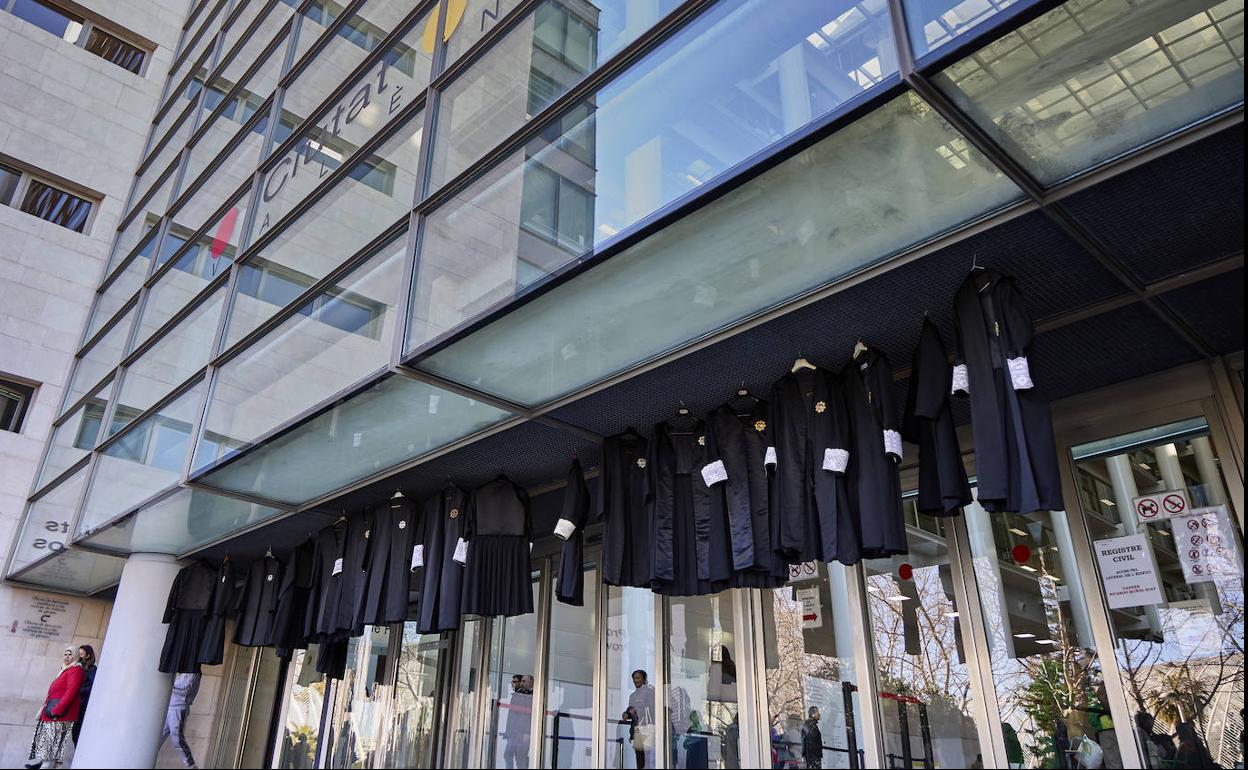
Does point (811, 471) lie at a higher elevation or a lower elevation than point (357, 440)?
lower

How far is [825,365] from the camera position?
4.92 m

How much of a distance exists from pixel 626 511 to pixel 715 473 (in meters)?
0.78

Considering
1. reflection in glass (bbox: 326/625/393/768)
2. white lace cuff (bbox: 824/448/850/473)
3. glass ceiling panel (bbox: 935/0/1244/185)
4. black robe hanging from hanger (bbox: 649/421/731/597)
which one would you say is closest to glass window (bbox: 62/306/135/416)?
reflection in glass (bbox: 326/625/393/768)

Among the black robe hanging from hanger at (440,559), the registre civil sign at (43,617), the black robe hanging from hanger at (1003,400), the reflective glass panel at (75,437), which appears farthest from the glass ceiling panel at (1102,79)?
the registre civil sign at (43,617)

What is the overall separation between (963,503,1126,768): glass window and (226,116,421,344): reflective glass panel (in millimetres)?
3954

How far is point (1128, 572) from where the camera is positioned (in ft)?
14.5

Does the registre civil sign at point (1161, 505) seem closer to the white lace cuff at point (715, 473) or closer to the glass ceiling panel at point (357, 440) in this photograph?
the white lace cuff at point (715, 473)

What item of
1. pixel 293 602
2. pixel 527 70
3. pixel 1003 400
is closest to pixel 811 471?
pixel 1003 400

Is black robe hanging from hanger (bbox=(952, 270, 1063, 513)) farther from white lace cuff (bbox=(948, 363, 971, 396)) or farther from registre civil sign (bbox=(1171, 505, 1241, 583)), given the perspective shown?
registre civil sign (bbox=(1171, 505, 1241, 583))

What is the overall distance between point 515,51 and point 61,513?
27.8 ft

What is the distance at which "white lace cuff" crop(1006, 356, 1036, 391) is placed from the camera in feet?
12.3

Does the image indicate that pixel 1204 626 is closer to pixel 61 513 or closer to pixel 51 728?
pixel 51 728

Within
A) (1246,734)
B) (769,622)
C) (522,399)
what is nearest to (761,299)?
(522,399)

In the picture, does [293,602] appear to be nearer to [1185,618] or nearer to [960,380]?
[960,380]
